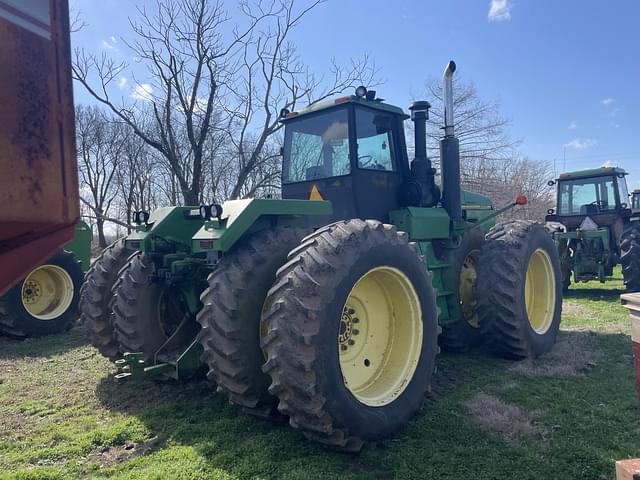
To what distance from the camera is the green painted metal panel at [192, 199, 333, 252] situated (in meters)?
3.61

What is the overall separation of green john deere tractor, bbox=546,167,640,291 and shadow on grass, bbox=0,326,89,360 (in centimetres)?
938

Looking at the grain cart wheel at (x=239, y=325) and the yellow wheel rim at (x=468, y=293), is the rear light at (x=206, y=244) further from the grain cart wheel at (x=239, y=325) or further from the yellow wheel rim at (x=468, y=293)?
the yellow wheel rim at (x=468, y=293)

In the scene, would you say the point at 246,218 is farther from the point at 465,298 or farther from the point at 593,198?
the point at 593,198

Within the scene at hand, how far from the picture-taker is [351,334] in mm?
3812

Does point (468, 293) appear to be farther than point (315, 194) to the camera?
Yes

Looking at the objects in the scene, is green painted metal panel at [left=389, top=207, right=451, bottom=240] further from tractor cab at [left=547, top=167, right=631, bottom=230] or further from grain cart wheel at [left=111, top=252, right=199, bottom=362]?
tractor cab at [left=547, top=167, right=631, bottom=230]

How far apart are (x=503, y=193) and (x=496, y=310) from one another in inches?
866

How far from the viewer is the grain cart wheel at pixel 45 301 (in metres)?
7.49

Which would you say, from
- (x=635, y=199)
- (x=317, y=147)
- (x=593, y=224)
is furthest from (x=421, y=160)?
(x=635, y=199)

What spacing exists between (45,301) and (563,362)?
7.58 metres

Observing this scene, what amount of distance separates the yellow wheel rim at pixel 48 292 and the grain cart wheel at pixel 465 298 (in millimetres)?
6027

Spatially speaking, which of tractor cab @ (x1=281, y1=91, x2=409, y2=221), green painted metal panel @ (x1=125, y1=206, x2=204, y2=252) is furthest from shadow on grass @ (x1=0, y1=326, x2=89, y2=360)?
tractor cab @ (x1=281, y1=91, x2=409, y2=221)

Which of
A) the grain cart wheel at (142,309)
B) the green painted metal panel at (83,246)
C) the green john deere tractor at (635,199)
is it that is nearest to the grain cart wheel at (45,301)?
the green painted metal panel at (83,246)

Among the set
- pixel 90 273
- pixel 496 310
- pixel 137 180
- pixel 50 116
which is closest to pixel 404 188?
pixel 496 310
